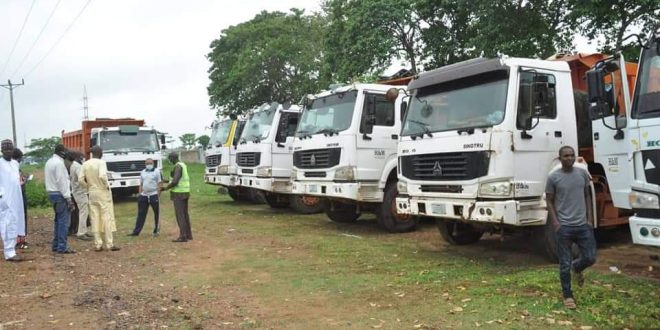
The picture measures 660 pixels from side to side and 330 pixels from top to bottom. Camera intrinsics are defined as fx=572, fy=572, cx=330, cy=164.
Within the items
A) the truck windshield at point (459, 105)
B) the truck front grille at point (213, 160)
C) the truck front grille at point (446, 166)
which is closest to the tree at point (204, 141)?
the truck front grille at point (213, 160)

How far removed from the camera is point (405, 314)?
17.4 ft

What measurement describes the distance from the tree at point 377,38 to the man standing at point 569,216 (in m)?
16.1

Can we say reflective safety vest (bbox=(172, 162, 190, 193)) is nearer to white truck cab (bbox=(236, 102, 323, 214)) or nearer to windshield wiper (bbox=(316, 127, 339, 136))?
windshield wiper (bbox=(316, 127, 339, 136))

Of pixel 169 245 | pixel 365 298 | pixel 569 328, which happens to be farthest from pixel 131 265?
pixel 569 328

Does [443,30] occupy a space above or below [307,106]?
above

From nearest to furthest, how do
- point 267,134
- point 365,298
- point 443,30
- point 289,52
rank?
point 365,298, point 267,134, point 443,30, point 289,52

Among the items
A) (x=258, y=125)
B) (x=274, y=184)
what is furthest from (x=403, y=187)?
(x=258, y=125)

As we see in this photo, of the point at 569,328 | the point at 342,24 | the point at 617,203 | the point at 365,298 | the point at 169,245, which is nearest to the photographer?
the point at 569,328

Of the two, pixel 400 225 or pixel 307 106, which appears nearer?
pixel 400 225

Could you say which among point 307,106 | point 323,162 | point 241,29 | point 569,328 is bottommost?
point 569,328

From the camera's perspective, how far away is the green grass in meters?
5.11

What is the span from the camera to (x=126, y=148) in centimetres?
1803

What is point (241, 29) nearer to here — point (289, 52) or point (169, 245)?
point (289, 52)

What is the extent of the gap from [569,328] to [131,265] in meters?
5.83
